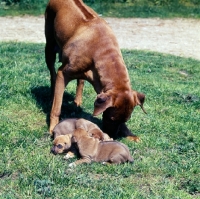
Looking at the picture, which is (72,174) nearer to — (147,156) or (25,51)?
(147,156)

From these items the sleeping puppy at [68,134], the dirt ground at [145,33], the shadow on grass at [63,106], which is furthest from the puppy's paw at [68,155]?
the dirt ground at [145,33]

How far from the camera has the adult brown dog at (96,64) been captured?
541cm

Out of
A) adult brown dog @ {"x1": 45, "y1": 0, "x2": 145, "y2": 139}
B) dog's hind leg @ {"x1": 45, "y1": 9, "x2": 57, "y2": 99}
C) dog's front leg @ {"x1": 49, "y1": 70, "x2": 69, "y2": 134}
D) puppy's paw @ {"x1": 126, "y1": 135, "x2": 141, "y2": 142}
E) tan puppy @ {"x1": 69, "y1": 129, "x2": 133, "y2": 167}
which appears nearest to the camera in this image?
tan puppy @ {"x1": 69, "y1": 129, "x2": 133, "y2": 167}

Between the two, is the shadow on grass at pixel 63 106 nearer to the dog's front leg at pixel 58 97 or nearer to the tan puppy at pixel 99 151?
the dog's front leg at pixel 58 97

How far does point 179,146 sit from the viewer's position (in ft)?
18.9

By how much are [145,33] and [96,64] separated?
10.3 meters

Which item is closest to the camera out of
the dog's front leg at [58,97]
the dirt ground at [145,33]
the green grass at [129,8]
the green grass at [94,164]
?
the green grass at [94,164]

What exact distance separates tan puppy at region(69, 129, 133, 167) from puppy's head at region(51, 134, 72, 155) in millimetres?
124

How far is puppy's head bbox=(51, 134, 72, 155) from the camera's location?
5227 millimetres

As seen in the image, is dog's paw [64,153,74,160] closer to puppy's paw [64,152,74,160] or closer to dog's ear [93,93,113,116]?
puppy's paw [64,152,74,160]

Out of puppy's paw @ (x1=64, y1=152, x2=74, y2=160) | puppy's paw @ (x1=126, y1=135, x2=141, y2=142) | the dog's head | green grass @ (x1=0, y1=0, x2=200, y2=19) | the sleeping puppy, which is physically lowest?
green grass @ (x1=0, y1=0, x2=200, y2=19)

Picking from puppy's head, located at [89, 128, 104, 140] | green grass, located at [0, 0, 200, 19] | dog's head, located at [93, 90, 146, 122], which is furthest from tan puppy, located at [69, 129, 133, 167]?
green grass, located at [0, 0, 200, 19]

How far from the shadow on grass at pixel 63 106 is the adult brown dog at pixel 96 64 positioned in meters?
0.57

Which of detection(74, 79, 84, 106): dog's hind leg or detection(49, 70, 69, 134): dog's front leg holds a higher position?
detection(49, 70, 69, 134): dog's front leg
